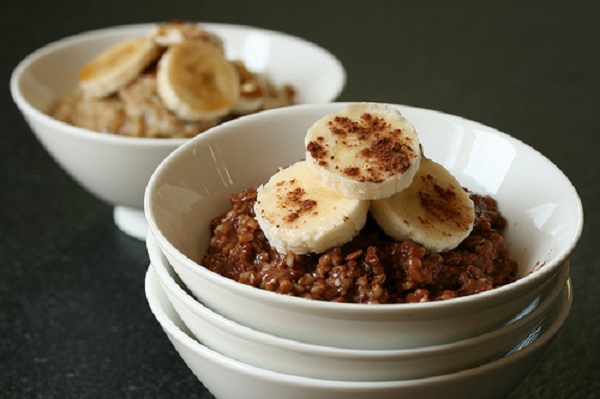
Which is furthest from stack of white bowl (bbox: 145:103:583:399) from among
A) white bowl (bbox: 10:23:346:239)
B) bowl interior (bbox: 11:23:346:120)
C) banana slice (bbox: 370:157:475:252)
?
bowl interior (bbox: 11:23:346:120)

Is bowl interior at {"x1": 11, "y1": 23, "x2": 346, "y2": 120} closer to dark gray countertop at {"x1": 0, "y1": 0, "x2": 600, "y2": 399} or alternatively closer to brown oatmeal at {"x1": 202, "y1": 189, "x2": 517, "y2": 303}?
dark gray countertop at {"x1": 0, "y1": 0, "x2": 600, "y2": 399}

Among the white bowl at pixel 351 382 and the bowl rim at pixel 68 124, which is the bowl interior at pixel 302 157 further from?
the bowl rim at pixel 68 124

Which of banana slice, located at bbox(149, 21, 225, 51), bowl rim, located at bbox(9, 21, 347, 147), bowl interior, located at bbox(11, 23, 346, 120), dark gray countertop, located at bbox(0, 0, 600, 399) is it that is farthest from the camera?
bowl interior, located at bbox(11, 23, 346, 120)

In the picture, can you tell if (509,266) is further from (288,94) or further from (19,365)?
(288,94)

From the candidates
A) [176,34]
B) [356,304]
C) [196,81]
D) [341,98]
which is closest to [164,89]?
[196,81]

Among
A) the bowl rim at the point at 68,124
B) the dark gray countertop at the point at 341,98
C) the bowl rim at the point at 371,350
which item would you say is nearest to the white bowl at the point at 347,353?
the bowl rim at the point at 371,350

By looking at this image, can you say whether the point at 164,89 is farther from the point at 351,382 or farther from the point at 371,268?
the point at 351,382
